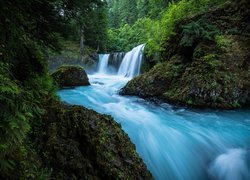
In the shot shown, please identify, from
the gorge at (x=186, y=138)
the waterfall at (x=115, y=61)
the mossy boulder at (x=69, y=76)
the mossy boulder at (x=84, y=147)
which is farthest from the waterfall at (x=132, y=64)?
the mossy boulder at (x=84, y=147)

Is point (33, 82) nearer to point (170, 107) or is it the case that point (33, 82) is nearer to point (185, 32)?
point (170, 107)

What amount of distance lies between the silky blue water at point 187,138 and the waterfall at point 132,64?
959 cm

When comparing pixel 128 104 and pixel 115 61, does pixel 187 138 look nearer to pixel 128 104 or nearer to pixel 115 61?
pixel 128 104

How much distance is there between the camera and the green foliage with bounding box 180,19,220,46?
33.4 ft

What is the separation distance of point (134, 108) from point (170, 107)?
1.42 metres

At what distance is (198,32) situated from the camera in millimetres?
10266

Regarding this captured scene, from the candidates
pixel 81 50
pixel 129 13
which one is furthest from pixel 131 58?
pixel 129 13

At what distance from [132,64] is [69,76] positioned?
8108 millimetres

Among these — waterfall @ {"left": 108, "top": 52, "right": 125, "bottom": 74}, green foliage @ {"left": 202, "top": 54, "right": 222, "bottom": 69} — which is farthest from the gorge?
waterfall @ {"left": 108, "top": 52, "right": 125, "bottom": 74}

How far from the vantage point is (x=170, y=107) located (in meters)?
9.02

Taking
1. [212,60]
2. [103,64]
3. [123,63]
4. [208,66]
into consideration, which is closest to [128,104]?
[208,66]

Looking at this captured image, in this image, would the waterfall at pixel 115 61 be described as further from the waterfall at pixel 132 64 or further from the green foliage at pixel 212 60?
the green foliage at pixel 212 60

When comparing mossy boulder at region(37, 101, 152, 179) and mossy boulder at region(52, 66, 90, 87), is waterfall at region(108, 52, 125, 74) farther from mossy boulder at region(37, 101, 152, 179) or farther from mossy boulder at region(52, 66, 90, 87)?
mossy boulder at region(37, 101, 152, 179)

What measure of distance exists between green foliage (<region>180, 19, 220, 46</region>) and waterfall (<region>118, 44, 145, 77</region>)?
8170 millimetres
